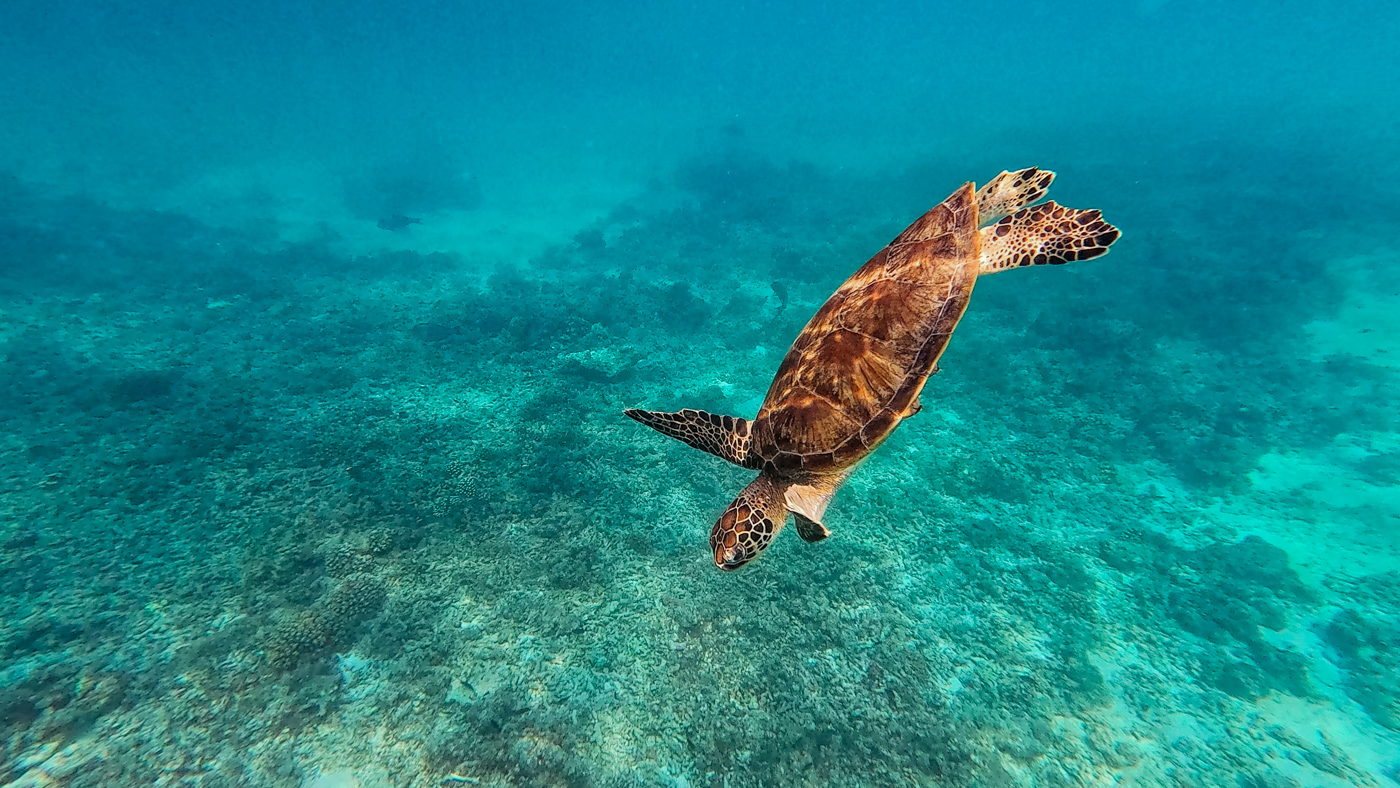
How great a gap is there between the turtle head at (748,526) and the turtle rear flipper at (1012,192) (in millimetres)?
3613

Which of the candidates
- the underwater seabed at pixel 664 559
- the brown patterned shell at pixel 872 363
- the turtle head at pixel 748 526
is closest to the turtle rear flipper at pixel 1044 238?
the brown patterned shell at pixel 872 363

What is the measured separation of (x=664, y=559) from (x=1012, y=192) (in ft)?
19.0

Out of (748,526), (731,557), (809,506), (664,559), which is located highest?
(809,506)

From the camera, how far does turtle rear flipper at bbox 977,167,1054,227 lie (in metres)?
5.12

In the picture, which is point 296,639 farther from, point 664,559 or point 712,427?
point 712,427

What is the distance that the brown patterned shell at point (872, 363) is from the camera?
4078 millimetres

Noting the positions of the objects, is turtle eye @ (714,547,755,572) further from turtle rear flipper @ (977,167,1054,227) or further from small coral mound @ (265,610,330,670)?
small coral mound @ (265,610,330,670)

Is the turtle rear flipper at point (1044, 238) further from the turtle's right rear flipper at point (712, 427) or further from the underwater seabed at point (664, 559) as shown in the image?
the underwater seabed at point (664, 559)

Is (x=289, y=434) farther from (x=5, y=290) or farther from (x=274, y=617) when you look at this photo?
(x=5, y=290)

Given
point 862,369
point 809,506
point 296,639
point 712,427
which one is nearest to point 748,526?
point 809,506

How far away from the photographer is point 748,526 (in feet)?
13.7

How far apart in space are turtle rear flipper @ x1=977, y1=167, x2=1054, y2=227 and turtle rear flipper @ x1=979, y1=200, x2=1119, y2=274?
395 mm

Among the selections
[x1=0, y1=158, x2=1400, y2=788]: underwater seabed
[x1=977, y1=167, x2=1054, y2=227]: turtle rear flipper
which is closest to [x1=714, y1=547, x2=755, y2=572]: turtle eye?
[x1=0, y1=158, x2=1400, y2=788]: underwater seabed

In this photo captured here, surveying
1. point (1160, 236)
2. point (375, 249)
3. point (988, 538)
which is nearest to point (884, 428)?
point (988, 538)
